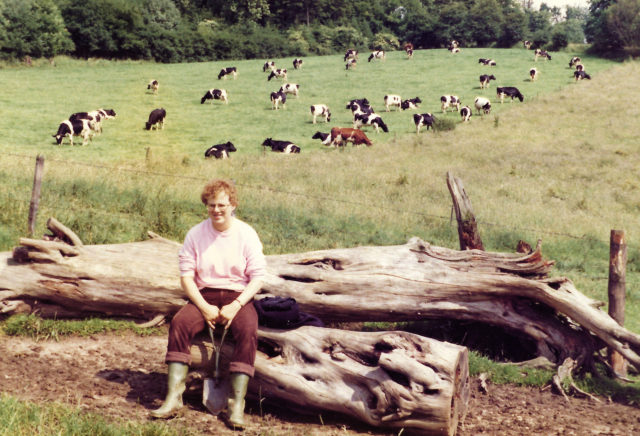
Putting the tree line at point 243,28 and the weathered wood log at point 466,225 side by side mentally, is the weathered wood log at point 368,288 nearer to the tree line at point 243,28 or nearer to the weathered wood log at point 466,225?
the weathered wood log at point 466,225

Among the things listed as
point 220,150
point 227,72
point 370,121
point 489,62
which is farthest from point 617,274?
point 489,62

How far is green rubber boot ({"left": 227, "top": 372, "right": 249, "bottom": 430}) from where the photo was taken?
20.3 feet

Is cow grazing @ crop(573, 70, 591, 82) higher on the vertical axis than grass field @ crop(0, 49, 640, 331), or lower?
higher

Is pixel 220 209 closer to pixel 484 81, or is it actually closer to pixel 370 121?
pixel 370 121

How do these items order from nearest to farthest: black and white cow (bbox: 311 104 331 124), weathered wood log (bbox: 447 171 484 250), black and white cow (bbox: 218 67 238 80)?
weathered wood log (bbox: 447 171 484 250) < black and white cow (bbox: 311 104 331 124) < black and white cow (bbox: 218 67 238 80)

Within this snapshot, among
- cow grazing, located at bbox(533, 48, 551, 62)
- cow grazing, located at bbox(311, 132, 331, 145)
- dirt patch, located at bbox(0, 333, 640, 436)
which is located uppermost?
cow grazing, located at bbox(533, 48, 551, 62)

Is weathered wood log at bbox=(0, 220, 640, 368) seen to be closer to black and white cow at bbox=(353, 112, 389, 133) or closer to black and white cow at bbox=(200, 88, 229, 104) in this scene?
black and white cow at bbox=(353, 112, 389, 133)

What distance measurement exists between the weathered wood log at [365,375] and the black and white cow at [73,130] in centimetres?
2352

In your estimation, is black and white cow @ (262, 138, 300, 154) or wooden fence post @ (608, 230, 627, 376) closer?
wooden fence post @ (608, 230, 627, 376)

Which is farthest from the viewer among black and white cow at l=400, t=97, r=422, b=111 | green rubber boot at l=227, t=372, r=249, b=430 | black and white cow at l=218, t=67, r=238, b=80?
black and white cow at l=218, t=67, r=238, b=80

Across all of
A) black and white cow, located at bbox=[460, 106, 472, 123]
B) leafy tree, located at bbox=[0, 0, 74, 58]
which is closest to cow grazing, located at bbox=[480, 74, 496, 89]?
black and white cow, located at bbox=[460, 106, 472, 123]

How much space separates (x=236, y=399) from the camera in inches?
248

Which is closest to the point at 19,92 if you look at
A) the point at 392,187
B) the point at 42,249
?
the point at 392,187

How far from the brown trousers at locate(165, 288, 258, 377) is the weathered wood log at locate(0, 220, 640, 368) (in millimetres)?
2340
